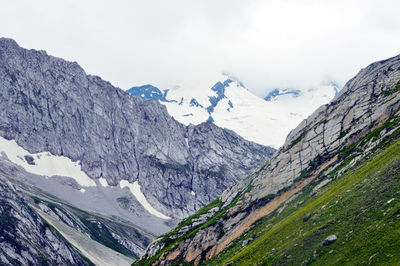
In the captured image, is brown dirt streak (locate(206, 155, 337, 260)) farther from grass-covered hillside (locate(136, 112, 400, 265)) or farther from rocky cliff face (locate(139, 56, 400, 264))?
grass-covered hillside (locate(136, 112, 400, 265))

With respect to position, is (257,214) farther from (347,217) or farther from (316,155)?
(347,217)

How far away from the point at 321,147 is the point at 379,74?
29.0 m

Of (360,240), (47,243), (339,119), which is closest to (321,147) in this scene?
(339,119)

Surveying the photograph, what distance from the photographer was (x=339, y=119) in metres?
91.6

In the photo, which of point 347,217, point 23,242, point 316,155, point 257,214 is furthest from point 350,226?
point 23,242

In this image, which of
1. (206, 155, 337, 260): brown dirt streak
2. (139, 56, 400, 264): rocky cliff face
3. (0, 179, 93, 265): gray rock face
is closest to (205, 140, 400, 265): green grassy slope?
(139, 56, 400, 264): rocky cliff face

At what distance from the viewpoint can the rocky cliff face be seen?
7541cm

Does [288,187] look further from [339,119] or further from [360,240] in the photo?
[360,240]

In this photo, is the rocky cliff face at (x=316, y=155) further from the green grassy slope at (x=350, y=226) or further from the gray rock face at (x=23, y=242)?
the gray rock face at (x=23, y=242)

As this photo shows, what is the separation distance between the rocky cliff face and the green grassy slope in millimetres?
11989

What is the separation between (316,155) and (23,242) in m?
149

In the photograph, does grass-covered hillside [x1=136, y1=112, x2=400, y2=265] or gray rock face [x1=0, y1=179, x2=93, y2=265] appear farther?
gray rock face [x1=0, y1=179, x2=93, y2=265]

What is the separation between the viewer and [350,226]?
1681 inches

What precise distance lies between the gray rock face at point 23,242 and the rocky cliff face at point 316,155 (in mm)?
87049
